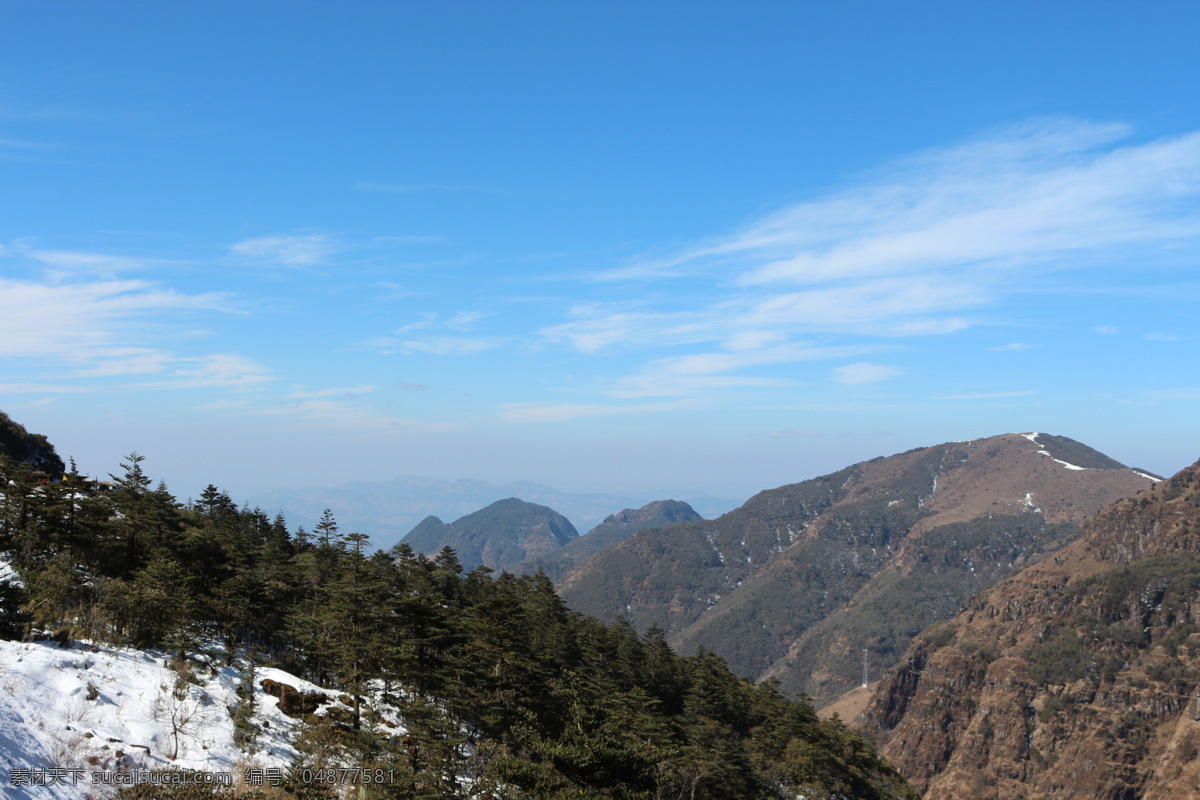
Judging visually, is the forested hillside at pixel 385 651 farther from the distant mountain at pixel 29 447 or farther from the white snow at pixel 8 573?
the distant mountain at pixel 29 447

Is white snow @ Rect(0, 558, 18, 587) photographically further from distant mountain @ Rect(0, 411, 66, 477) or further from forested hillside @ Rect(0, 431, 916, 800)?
distant mountain @ Rect(0, 411, 66, 477)

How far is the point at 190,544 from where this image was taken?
1812 inches

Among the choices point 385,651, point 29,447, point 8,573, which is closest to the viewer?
point 8,573

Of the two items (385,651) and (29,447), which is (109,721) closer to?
(385,651)

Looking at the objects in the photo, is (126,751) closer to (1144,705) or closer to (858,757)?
(858,757)

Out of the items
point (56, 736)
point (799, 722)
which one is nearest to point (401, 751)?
point (56, 736)

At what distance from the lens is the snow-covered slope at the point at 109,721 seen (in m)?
22.5

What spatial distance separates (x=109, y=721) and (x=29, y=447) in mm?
90368

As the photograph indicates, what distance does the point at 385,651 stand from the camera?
3866 cm

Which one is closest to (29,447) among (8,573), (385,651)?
(8,573)

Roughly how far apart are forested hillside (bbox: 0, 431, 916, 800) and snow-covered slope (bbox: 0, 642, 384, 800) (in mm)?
1613

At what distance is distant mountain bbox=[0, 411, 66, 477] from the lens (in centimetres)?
8894

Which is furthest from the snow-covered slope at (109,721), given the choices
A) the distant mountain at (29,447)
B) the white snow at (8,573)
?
the distant mountain at (29,447)

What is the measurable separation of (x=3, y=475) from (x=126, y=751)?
34.2 meters
